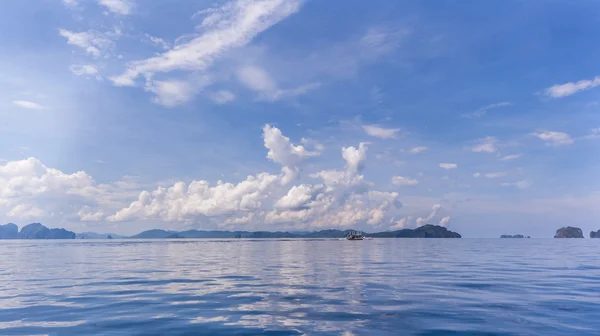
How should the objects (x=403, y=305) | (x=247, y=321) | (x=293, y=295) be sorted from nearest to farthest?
(x=247, y=321), (x=403, y=305), (x=293, y=295)

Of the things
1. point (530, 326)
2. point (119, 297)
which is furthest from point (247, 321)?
point (530, 326)

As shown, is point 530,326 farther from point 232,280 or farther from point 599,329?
point 232,280

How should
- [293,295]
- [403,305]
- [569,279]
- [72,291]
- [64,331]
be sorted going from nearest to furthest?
[64,331] → [403,305] → [293,295] → [72,291] → [569,279]

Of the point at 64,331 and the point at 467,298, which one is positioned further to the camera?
the point at 467,298

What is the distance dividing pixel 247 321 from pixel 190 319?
3.28 metres

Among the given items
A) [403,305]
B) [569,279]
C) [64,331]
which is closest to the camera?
[64,331]

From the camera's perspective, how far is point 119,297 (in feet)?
92.4

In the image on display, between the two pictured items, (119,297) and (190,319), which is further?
(119,297)

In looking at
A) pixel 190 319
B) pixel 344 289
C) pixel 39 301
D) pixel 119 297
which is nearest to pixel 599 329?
pixel 344 289

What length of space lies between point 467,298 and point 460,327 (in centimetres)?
910

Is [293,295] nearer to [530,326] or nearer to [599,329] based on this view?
[530,326]

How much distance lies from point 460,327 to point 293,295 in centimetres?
1307

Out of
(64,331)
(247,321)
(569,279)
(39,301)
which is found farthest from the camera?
(569,279)

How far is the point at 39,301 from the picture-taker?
27.0 m
